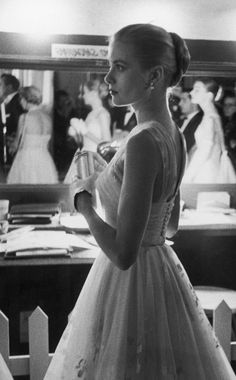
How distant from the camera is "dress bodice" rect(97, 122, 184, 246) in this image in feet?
3.59

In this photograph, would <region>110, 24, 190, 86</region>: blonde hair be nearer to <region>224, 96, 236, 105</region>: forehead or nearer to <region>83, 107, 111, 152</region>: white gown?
<region>83, 107, 111, 152</region>: white gown

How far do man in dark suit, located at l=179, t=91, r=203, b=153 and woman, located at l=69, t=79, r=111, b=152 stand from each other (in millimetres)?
430

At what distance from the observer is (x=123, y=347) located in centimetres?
114

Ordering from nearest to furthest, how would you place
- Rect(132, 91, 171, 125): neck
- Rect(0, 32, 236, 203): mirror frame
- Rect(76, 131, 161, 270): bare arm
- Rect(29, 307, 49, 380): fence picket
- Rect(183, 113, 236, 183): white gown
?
Rect(76, 131, 161, 270): bare arm < Rect(132, 91, 171, 125): neck < Rect(29, 307, 49, 380): fence picket < Rect(0, 32, 236, 203): mirror frame < Rect(183, 113, 236, 183): white gown

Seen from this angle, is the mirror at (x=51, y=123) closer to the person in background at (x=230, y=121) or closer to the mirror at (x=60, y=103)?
the mirror at (x=60, y=103)

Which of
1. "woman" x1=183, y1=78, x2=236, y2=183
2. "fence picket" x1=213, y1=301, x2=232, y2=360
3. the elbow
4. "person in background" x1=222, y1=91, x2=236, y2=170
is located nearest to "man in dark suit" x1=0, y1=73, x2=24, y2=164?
"woman" x1=183, y1=78, x2=236, y2=183

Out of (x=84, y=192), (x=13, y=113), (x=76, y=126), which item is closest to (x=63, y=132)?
(x=76, y=126)

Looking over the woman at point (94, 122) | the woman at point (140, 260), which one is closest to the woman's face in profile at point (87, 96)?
the woman at point (94, 122)

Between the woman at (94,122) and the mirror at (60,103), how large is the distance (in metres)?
0.03

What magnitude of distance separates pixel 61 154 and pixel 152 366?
1737mm

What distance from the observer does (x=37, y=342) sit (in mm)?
1756

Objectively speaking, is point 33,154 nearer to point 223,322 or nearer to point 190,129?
point 190,129

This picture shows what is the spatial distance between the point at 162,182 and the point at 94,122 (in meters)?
1.70

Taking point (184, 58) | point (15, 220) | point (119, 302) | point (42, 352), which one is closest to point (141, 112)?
point (184, 58)
